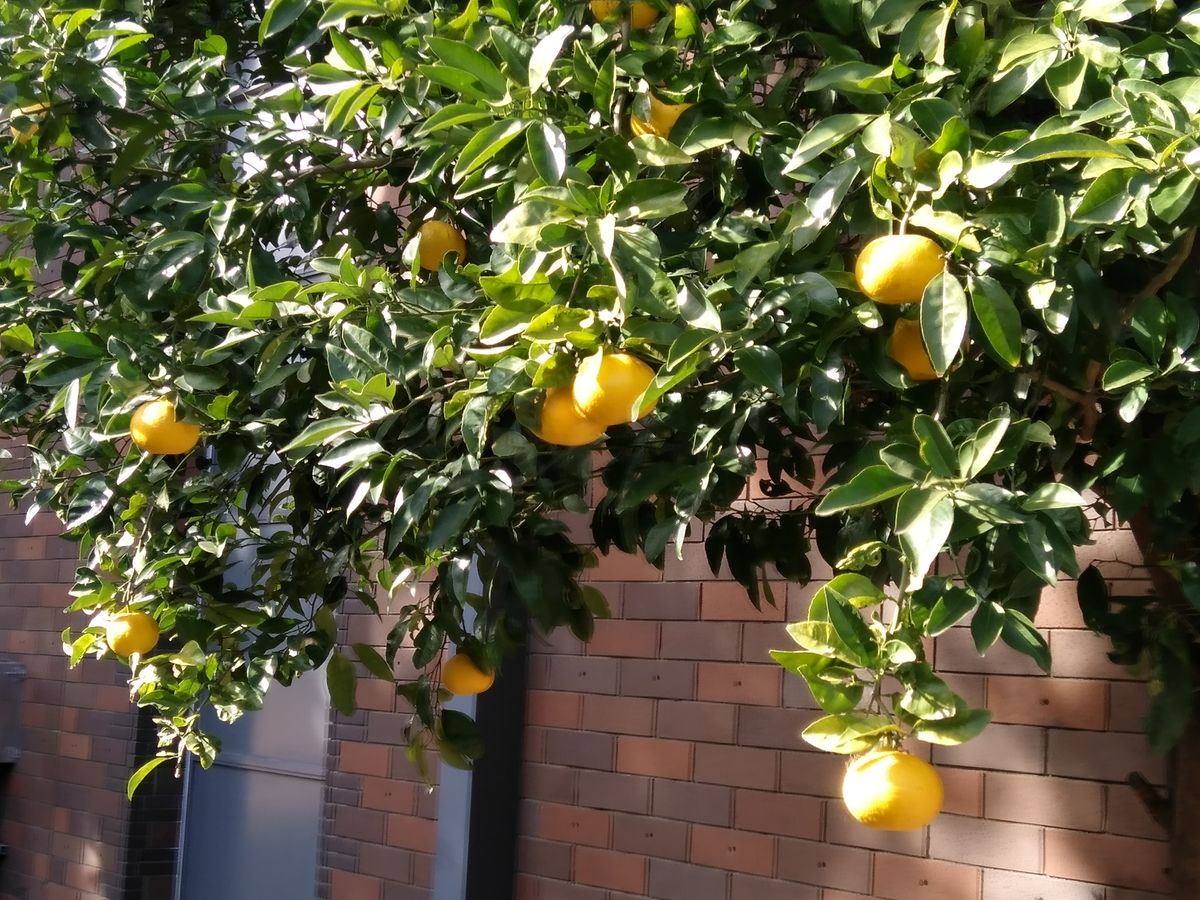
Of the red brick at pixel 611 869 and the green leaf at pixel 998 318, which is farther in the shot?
the red brick at pixel 611 869

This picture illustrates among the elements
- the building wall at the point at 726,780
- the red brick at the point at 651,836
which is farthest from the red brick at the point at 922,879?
the red brick at the point at 651,836

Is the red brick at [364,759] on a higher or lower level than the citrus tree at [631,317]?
lower

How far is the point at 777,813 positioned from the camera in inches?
127

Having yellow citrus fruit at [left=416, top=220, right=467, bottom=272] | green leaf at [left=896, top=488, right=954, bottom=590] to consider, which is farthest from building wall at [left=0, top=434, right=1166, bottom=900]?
yellow citrus fruit at [left=416, top=220, right=467, bottom=272]

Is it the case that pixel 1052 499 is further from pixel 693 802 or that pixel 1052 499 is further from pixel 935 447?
pixel 693 802

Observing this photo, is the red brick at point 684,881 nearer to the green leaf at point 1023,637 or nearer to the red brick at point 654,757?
the red brick at point 654,757

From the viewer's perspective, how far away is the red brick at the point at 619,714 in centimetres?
362

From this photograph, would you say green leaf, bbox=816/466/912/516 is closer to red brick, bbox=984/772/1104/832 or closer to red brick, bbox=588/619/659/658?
red brick, bbox=984/772/1104/832

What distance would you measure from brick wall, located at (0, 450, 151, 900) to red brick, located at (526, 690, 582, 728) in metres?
2.36

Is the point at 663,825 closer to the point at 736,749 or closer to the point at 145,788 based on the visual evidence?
the point at 736,749

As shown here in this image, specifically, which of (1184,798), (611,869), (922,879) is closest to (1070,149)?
(1184,798)

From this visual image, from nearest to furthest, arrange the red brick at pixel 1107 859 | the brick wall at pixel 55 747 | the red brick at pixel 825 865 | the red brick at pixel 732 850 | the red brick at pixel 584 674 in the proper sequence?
the red brick at pixel 1107 859
the red brick at pixel 825 865
the red brick at pixel 732 850
the red brick at pixel 584 674
the brick wall at pixel 55 747

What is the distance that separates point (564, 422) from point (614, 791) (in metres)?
2.39

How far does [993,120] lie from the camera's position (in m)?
1.77
